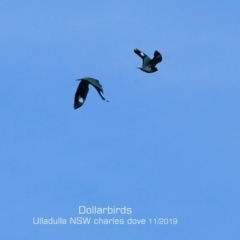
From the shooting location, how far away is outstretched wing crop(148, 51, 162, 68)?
45969mm

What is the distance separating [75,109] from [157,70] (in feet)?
15.3

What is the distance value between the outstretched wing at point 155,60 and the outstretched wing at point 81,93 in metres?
3.53

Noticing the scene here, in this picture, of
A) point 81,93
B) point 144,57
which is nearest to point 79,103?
point 81,93

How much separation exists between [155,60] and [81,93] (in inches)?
151

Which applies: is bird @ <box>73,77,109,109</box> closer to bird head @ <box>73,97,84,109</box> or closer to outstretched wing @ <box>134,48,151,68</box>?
bird head @ <box>73,97,84,109</box>

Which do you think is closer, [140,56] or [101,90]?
[101,90]

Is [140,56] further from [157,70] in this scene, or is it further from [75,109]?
[75,109]

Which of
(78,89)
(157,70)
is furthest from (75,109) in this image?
(157,70)

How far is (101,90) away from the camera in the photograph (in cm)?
4375

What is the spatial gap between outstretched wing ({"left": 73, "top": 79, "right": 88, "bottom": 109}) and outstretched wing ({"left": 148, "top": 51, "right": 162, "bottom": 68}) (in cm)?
353

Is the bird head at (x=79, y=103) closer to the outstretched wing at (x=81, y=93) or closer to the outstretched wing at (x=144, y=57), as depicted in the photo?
the outstretched wing at (x=81, y=93)

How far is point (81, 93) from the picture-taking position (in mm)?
44562

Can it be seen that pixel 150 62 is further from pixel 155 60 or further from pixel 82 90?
pixel 82 90

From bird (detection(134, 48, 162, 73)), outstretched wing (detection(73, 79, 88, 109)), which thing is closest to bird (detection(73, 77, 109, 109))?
outstretched wing (detection(73, 79, 88, 109))
